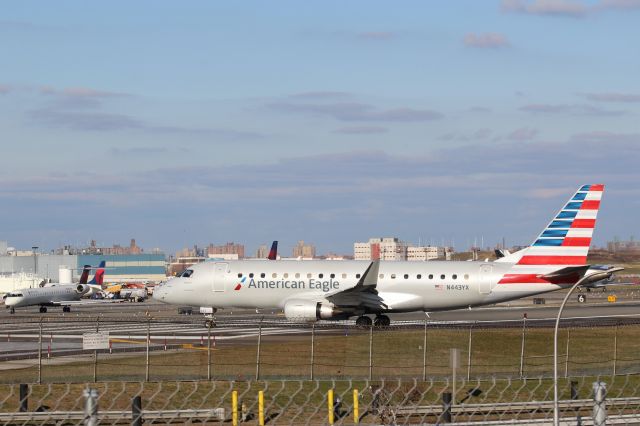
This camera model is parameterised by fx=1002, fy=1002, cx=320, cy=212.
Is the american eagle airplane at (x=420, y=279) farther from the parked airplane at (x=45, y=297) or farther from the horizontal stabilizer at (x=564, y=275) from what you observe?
the parked airplane at (x=45, y=297)

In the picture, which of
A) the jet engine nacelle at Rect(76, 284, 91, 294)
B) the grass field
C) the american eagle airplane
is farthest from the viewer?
the jet engine nacelle at Rect(76, 284, 91, 294)

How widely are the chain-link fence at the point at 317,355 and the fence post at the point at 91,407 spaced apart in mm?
20066

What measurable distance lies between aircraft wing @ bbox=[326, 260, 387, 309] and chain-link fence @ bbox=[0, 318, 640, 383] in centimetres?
164

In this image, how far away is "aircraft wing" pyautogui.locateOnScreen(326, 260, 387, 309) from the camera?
161ft

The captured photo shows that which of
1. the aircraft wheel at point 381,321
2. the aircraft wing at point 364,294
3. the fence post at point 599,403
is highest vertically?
the aircraft wing at point 364,294

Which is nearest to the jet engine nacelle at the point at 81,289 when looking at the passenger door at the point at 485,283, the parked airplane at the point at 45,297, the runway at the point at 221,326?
the parked airplane at the point at 45,297

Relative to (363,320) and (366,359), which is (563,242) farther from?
(366,359)

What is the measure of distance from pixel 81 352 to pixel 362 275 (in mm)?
15846

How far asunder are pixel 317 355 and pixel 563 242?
61.9ft

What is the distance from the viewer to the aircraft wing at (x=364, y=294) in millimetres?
49062

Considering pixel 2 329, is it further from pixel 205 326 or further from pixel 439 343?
pixel 439 343

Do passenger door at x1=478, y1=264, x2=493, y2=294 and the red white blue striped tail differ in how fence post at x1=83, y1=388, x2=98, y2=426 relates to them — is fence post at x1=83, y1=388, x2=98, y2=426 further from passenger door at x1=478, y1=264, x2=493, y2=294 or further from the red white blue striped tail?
the red white blue striped tail

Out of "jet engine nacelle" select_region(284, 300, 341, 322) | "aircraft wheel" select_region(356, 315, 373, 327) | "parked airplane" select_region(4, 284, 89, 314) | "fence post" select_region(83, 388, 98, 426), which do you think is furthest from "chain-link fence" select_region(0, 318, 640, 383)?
"parked airplane" select_region(4, 284, 89, 314)

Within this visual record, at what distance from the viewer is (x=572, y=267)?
4941 centimetres
